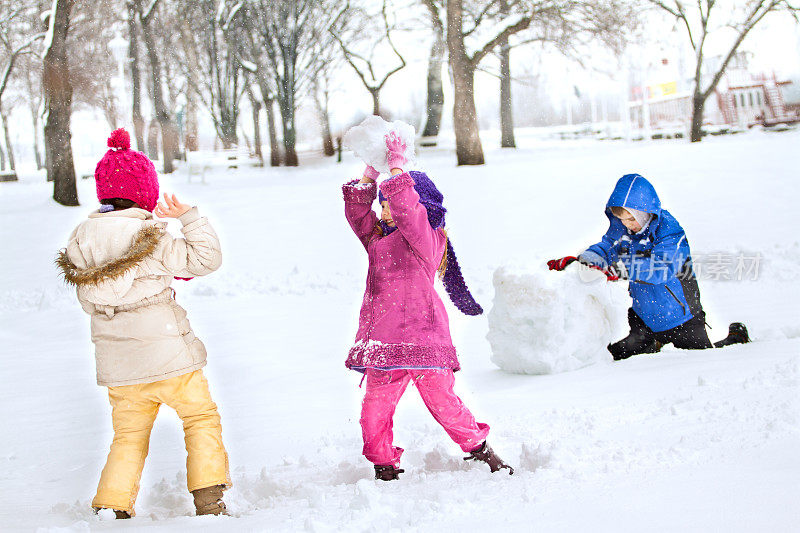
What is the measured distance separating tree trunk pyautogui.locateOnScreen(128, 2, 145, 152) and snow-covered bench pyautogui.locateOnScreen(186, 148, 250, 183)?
1.00 meters

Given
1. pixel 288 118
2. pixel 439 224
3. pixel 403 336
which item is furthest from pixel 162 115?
pixel 403 336

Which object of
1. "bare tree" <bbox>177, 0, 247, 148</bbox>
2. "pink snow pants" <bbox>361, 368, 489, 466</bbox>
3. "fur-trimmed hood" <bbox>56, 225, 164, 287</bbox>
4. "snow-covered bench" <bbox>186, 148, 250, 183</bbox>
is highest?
"bare tree" <bbox>177, 0, 247, 148</bbox>

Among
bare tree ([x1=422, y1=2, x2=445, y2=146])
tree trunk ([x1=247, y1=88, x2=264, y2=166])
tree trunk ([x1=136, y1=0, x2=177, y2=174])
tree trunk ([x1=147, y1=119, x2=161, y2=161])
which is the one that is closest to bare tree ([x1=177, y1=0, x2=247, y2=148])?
tree trunk ([x1=247, y1=88, x2=264, y2=166])

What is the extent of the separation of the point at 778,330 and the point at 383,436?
109 inches

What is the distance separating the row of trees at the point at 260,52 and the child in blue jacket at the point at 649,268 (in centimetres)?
1013

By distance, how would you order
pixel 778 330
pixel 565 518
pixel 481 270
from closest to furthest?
1. pixel 565 518
2. pixel 778 330
3. pixel 481 270

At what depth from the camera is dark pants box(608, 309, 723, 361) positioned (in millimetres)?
4145

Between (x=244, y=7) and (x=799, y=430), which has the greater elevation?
(x=244, y=7)

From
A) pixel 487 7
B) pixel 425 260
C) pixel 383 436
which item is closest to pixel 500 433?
pixel 383 436

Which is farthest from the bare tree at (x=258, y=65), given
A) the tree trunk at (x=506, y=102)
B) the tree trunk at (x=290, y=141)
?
the tree trunk at (x=506, y=102)

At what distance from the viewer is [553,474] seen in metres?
2.29

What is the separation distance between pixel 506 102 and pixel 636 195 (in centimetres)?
1189

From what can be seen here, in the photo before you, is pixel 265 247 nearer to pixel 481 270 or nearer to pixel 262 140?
pixel 481 270

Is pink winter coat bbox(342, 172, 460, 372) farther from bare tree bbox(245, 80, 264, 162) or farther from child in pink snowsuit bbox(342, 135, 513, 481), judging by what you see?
bare tree bbox(245, 80, 264, 162)
